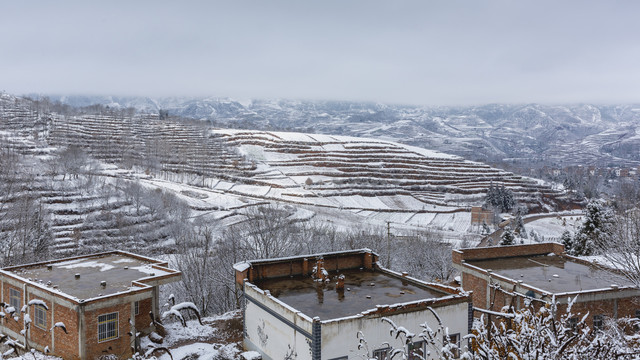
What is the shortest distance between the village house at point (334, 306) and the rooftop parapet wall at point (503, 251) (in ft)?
14.4

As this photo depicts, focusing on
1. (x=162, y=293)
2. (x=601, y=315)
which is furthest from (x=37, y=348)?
(x=601, y=315)

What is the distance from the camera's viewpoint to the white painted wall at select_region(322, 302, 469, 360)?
554 inches

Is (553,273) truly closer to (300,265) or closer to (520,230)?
(300,265)

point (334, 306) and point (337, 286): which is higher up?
point (334, 306)

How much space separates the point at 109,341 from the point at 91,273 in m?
4.63

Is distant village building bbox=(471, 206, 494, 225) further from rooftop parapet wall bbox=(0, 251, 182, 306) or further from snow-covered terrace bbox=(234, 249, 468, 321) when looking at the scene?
rooftop parapet wall bbox=(0, 251, 182, 306)

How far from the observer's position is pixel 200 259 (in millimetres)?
36906

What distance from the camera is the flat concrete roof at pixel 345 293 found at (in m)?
16.3

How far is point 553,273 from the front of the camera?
21.6 meters

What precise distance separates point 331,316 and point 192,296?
60.4ft

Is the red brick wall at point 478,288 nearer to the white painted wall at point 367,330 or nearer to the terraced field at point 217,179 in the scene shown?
the white painted wall at point 367,330

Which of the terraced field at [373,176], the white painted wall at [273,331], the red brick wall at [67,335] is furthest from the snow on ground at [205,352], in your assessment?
the terraced field at [373,176]

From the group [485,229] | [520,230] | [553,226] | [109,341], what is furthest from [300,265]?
[553,226]

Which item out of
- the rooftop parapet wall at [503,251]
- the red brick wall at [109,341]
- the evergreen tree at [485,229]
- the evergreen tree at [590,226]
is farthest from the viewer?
the evergreen tree at [485,229]
